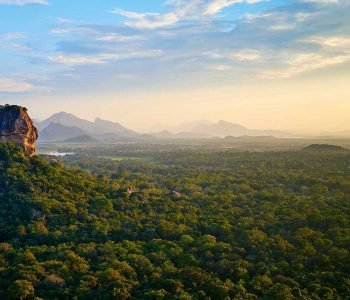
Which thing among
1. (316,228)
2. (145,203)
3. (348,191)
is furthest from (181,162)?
(316,228)

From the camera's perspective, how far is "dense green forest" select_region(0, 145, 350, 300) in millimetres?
33219

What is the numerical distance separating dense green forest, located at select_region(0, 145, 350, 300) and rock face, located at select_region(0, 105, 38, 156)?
270cm

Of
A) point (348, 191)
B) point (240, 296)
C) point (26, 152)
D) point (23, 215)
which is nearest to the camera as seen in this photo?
point (240, 296)

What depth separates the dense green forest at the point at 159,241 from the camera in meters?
33.2

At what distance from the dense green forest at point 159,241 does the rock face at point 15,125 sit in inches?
106

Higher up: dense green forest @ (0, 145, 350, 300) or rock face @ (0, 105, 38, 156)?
rock face @ (0, 105, 38, 156)

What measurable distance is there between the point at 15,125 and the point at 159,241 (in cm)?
3205

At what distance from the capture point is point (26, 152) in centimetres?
6172

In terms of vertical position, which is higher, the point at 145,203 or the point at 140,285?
the point at 145,203

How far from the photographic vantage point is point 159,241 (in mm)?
42156

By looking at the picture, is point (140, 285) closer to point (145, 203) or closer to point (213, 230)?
point (213, 230)

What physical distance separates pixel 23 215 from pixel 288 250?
29428 millimetres

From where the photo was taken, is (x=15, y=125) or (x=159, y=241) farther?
(x=15, y=125)

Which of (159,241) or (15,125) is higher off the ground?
(15,125)
